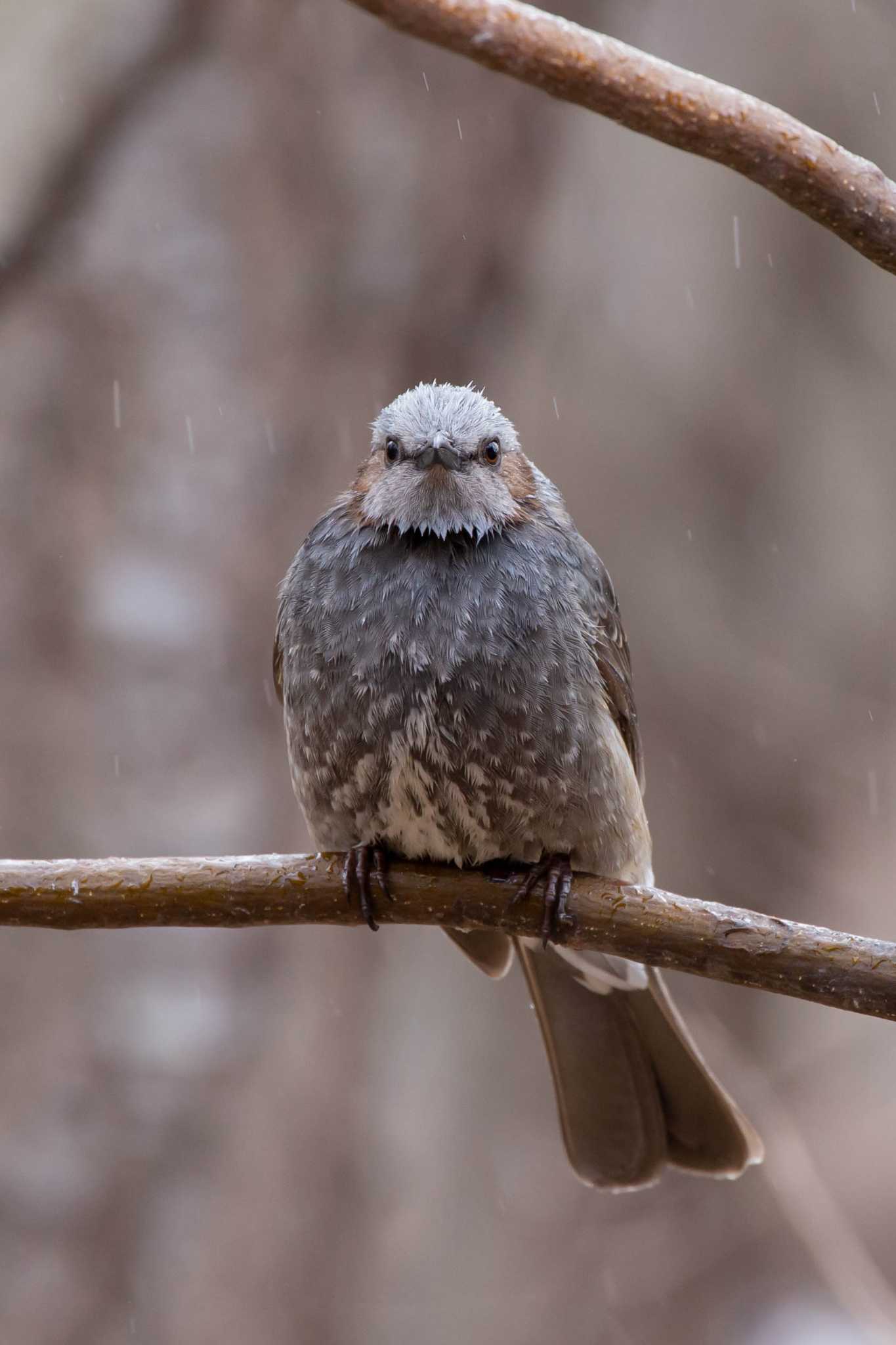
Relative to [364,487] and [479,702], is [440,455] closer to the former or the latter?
[364,487]

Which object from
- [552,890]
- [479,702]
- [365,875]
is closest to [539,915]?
[552,890]

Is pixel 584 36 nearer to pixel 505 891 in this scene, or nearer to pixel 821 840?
pixel 505 891

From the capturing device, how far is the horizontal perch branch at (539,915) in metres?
2.95

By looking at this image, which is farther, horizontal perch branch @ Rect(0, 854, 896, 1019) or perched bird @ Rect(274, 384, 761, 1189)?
perched bird @ Rect(274, 384, 761, 1189)

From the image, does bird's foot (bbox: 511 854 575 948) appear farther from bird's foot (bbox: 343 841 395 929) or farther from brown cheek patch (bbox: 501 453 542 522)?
brown cheek patch (bbox: 501 453 542 522)

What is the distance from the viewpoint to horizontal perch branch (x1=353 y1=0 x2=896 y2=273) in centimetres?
249

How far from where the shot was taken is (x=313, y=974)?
5.76 meters

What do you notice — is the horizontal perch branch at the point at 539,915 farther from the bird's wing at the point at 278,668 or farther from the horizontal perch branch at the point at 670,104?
the horizontal perch branch at the point at 670,104

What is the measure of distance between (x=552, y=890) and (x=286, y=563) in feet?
8.92

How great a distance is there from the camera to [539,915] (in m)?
3.39

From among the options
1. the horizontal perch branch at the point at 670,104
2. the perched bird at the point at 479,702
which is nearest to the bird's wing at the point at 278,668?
the perched bird at the point at 479,702

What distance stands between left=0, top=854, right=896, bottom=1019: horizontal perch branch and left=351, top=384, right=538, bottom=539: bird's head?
0.94 metres

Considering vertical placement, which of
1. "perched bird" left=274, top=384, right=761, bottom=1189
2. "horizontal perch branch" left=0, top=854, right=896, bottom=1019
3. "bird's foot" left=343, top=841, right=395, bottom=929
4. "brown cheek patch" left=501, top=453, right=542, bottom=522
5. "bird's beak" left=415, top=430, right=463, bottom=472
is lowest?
"horizontal perch branch" left=0, top=854, right=896, bottom=1019

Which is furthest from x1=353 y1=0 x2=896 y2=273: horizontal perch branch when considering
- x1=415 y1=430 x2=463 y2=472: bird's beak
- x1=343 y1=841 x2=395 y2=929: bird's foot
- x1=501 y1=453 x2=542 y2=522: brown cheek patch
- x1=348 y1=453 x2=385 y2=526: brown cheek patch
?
x1=343 y1=841 x2=395 y2=929: bird's foot
